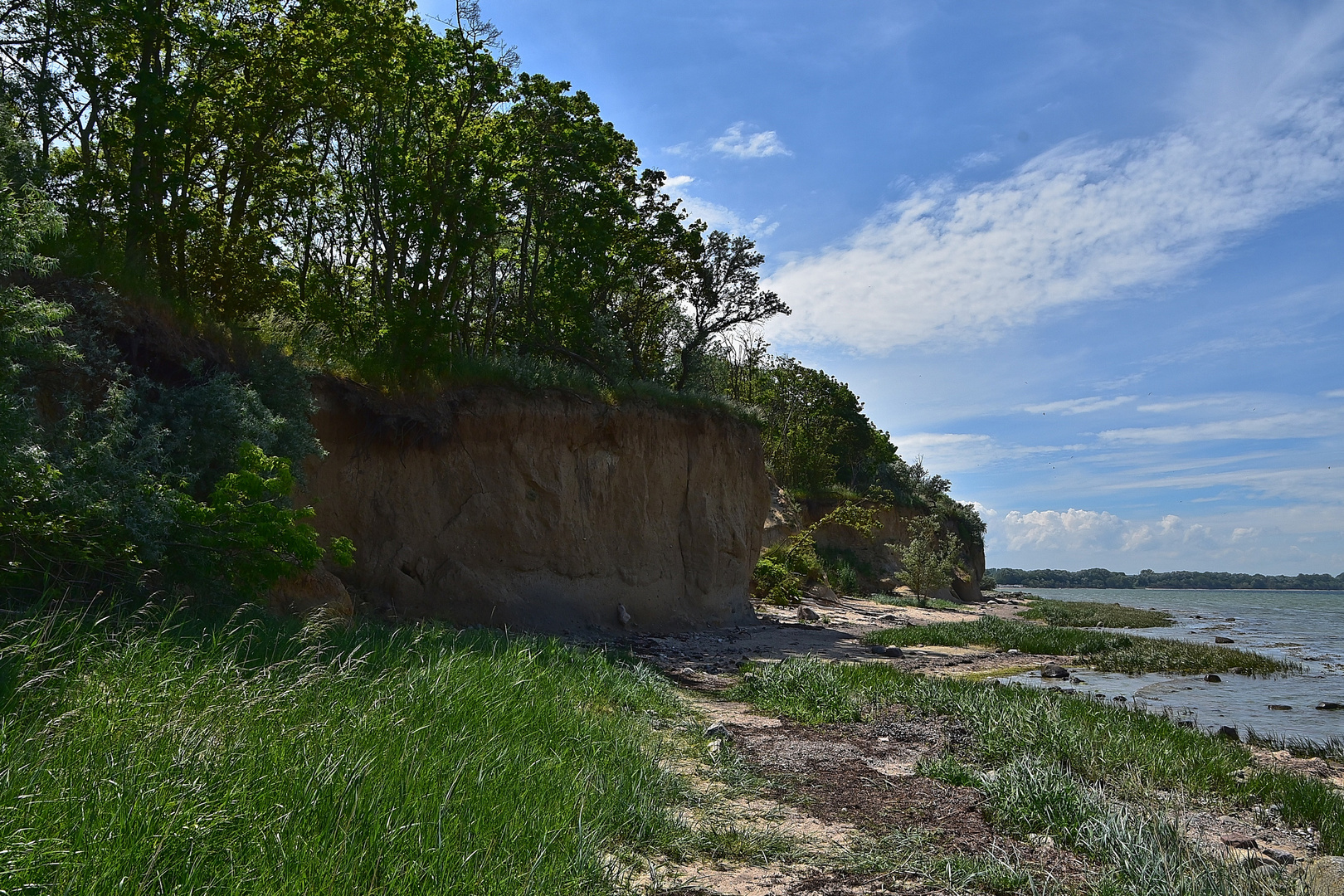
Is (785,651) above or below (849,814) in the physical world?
below

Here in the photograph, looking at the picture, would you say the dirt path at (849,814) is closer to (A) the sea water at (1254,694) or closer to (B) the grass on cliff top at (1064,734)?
(B) the grass on cliff top at (1064,734)

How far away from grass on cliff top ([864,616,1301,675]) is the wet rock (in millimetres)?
13684

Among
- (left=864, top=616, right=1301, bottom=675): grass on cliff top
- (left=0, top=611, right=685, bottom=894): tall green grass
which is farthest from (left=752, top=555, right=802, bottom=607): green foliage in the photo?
(left=0, top=611, right=685, bottom=894): tall green grass

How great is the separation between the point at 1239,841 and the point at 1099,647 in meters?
17.6

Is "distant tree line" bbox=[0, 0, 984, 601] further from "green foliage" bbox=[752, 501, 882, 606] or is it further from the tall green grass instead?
"green foliage" bbox=[752, 501, 882, 606]

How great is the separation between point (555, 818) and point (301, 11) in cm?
1448

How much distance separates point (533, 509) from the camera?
17359 millimetres

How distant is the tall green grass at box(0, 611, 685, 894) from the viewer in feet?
9.37

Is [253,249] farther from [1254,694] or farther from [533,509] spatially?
[1254,694]

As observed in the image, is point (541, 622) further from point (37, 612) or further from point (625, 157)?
point (625, 157)

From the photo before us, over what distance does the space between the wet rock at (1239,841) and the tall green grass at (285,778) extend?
425 centimetres

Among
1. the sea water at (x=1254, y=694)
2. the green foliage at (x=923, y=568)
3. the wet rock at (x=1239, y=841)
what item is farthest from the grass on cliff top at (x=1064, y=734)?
the green foliage at (x=923, y=568)

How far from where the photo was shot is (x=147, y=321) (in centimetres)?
1056

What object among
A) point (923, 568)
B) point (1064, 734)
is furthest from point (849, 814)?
point (923, 568)
